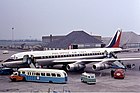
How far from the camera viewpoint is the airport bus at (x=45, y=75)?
33.8 meters

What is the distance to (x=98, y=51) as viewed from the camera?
2000 inches

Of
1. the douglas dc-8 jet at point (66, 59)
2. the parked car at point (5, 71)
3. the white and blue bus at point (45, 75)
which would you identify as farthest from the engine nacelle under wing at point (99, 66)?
the parked car at point (5, 71)

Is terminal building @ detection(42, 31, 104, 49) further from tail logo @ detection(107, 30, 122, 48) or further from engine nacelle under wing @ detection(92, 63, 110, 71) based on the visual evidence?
engine nacelle under wing @ detection(92, 63, 110, 71)

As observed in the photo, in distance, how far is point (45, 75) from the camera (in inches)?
1379

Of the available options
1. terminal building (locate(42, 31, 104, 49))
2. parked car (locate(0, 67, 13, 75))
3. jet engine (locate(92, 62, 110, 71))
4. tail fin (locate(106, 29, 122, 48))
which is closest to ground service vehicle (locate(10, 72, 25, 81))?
parked car (locate(0, 67, 13, 75))

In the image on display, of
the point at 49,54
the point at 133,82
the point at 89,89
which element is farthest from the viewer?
the point at 49,54

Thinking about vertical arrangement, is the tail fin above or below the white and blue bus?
above

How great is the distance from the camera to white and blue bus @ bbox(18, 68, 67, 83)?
33844mm

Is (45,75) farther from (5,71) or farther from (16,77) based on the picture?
(5,71)

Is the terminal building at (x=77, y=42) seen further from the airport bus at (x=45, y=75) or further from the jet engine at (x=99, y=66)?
the airport bus at (x=45, y=75)

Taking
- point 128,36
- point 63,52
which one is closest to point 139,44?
point 128,36

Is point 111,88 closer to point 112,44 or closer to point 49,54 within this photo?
point 49,54

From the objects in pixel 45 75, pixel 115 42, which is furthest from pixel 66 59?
pixel 115 42

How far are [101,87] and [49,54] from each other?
52.4ft
